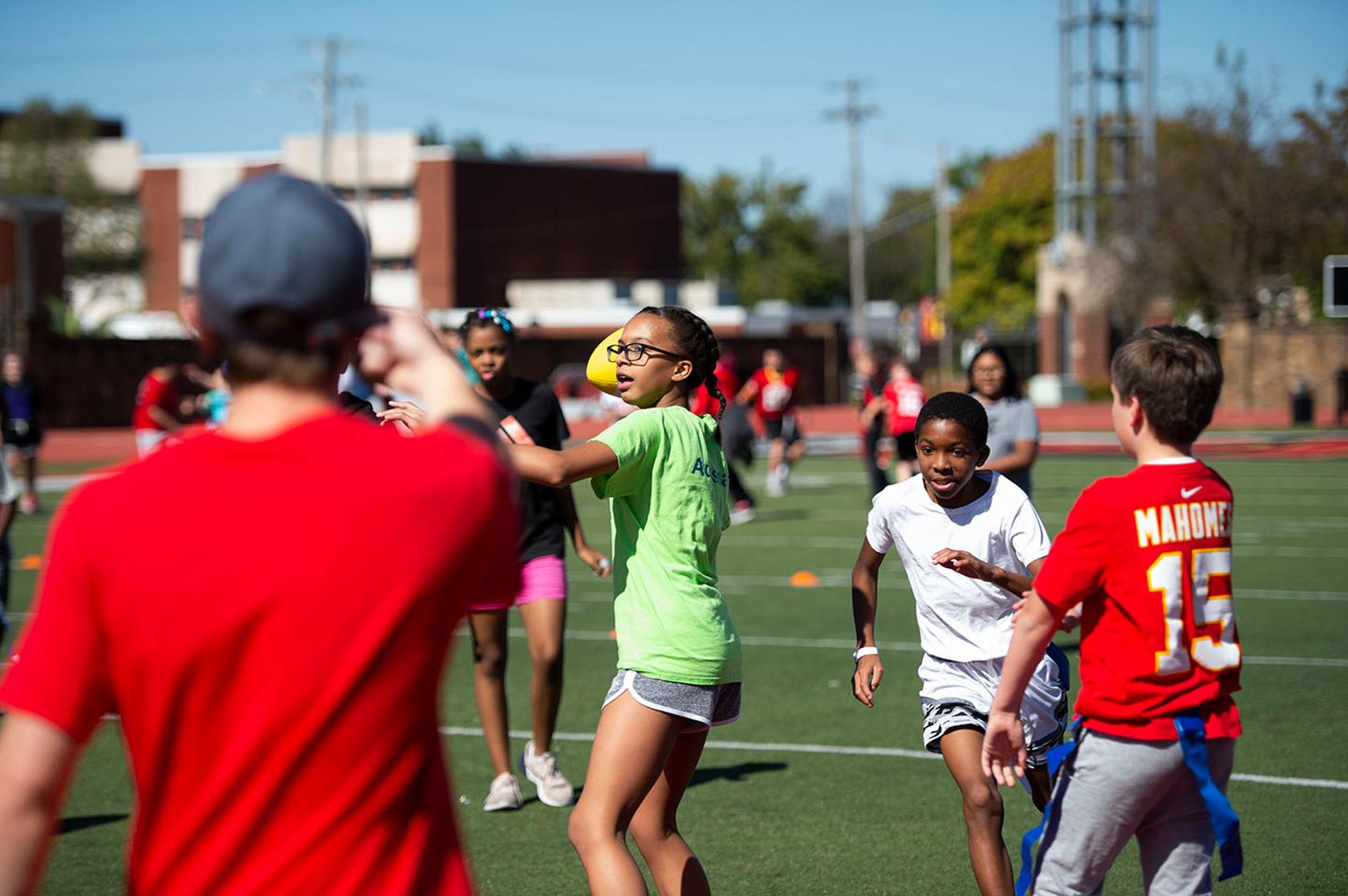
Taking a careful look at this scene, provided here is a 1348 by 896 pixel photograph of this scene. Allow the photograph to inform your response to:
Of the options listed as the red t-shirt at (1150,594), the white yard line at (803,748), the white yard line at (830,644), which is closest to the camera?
the red t-shirt at (1150,594)

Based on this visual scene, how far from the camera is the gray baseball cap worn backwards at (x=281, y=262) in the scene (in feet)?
7.12

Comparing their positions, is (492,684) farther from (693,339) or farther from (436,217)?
(436,217)

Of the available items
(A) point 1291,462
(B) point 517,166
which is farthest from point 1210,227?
(B) point 517,166

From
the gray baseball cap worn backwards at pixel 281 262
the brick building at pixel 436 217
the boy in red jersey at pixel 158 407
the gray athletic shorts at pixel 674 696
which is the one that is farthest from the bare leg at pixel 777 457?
the brick building at pixel 436 217

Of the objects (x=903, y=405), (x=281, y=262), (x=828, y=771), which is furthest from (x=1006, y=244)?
(x=281, y=262)

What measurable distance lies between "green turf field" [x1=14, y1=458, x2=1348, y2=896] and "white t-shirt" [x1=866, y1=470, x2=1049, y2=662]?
4.44 feet

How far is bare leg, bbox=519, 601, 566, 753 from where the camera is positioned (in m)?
7.12

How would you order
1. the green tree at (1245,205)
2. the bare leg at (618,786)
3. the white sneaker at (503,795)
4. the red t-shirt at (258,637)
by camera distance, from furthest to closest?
the green tree at (1245,205) → the white sneaker at (503,795) → the bare leg at (618,786) → the red t-shirt at (258,637)

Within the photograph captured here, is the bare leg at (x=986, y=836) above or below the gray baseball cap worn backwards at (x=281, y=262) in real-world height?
below

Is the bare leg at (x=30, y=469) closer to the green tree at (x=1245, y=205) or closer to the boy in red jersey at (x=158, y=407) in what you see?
the boy in red jersey at (x=158, y=407)

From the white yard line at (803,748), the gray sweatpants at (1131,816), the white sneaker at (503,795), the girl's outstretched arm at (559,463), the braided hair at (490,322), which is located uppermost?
the braided hair at (490,322)

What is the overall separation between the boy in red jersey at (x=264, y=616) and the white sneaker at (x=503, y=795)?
4989 millimetres

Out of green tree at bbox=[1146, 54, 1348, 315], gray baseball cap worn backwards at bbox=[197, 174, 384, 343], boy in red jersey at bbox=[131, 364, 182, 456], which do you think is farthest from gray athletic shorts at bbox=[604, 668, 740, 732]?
green tree at bbox=[1146, 54, 1348, 315]

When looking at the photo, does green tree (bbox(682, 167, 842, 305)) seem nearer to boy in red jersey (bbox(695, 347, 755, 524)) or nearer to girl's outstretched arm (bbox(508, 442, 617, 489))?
boy in red jersey (bbox(695, 347, 755, 524))
